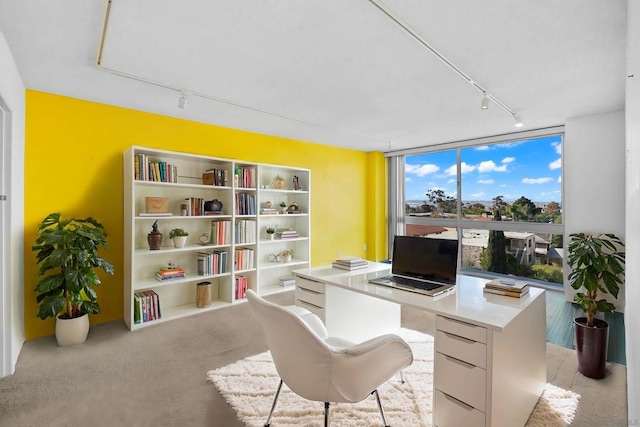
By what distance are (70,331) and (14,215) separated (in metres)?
1.16

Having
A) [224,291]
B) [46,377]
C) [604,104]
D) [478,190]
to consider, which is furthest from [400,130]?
[46,377]

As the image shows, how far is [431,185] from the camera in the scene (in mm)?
6164

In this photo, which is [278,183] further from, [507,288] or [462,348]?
[462,348]

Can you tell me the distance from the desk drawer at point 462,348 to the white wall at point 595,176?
11.3 feet

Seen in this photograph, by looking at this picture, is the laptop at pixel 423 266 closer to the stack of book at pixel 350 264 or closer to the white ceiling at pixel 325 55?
the stack of book at pixel 350 264

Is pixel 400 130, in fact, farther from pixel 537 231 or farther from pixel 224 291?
pixel 224 291

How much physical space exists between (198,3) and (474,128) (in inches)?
160

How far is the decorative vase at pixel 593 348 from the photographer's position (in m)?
2.37

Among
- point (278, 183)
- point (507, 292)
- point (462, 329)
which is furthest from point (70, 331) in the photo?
point (507, 292)

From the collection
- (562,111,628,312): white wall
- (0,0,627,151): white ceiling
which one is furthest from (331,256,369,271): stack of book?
(562,111,628,312): white wall

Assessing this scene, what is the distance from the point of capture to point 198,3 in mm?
1808

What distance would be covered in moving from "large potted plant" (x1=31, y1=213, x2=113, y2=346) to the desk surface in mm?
2042

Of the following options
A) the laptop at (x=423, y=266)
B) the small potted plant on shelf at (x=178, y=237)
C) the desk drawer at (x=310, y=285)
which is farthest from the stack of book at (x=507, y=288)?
the small potted plant on shelf at (x=178, y=237)

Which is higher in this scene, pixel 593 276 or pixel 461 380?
pixel 593 276
